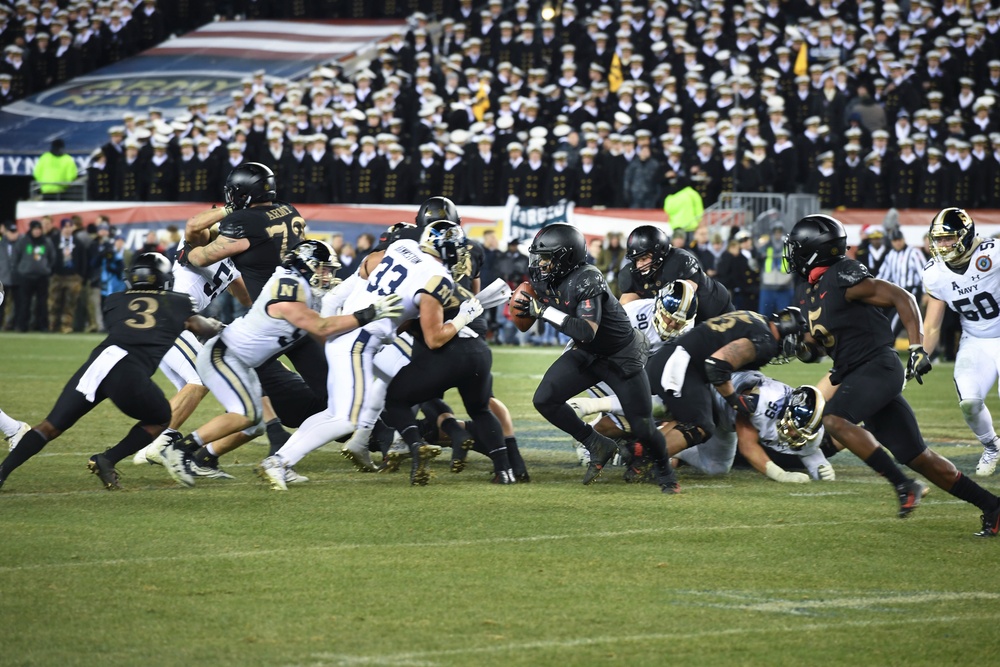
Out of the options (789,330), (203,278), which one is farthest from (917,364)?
(203,278)

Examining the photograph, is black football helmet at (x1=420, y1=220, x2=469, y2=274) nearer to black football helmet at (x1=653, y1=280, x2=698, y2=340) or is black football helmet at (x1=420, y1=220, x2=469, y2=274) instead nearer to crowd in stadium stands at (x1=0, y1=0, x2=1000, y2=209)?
black football helmet at (x1=653, y1=280, x2=698, y2=340)

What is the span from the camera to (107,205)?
22500 millimetres

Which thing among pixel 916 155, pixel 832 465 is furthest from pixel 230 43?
pixel 832 465

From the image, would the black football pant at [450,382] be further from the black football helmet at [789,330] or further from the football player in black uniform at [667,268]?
the black football helmet at [789,330]

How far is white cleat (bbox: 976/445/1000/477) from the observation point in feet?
30.1

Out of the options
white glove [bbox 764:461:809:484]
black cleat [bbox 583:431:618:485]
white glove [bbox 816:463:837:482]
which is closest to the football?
black cleat [bbox 583:431:618:485]

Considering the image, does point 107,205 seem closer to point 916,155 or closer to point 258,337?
point 916,155

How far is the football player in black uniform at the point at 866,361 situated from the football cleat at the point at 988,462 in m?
1.94

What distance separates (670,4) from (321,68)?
6562mm

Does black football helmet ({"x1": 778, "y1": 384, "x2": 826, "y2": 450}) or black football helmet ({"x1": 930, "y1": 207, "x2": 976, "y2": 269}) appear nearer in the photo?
black football helmet ({"x1": 778, "y1": 384, "x2": 826, "y2": 450})

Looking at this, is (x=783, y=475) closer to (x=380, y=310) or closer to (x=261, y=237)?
(x=380, y=310)

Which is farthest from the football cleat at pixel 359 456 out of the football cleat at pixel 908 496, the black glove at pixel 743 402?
the football cleat at pixel 908 496

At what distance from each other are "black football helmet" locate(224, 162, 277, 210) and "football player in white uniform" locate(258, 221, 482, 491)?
1.30 m

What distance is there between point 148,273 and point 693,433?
3419mm
